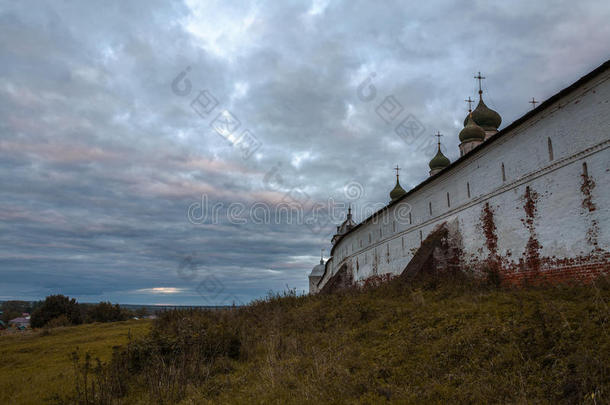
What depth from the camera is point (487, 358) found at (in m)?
5.93

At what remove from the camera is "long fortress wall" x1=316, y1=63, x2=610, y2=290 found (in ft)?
30.4

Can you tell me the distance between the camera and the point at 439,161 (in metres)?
33.1

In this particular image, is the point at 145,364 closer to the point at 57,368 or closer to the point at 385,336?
the point at 57,368

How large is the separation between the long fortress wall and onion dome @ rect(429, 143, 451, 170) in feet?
53.3

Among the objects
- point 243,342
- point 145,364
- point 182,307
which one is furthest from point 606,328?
point 182,307

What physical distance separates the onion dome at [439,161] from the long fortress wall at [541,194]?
53.3ft

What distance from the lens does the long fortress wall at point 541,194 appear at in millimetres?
9258

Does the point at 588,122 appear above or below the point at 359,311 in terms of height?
above

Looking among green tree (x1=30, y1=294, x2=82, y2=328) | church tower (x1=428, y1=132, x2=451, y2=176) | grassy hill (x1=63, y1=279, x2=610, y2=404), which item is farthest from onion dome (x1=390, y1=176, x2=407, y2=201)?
green tree (x1=30, y1=294, x2=82, y2=328)

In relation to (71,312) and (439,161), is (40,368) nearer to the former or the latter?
(439,161)

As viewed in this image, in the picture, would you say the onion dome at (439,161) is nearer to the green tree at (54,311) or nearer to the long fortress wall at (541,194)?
the long fortress wall at (541,194)

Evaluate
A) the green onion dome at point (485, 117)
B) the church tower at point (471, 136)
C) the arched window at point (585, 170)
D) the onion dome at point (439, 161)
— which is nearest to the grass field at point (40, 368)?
the arched window at point (585, 170)

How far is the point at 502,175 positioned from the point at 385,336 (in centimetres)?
748

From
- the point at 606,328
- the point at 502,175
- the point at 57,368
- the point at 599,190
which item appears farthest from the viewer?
the point at 502,175
